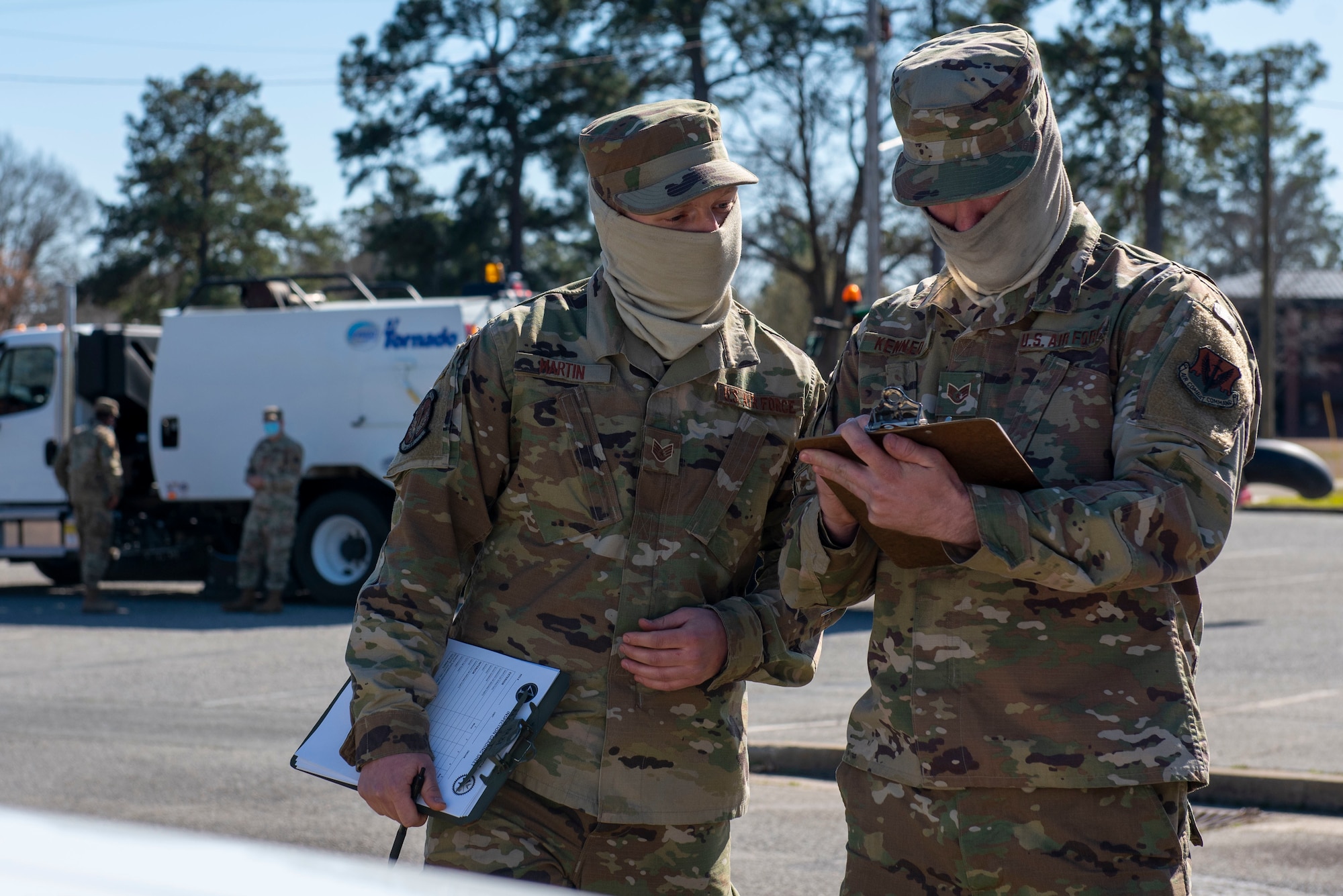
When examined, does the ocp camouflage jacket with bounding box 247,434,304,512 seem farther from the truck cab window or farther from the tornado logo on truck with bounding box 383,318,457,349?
the truck cab window

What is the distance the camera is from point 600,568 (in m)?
2.52

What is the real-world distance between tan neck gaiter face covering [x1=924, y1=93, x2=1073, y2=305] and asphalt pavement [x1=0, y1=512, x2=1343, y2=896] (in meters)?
2.89

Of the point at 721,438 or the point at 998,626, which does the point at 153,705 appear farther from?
the point at 998,626

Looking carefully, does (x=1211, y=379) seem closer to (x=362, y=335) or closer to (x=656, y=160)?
(x=656, y=160)

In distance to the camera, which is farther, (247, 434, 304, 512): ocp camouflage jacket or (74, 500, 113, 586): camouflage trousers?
(74, 500, 113, 586): camouflage trousers

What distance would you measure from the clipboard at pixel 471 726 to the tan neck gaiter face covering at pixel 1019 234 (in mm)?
987

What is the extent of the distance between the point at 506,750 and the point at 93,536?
11.5 m

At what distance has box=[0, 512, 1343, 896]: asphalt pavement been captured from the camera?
505 cm

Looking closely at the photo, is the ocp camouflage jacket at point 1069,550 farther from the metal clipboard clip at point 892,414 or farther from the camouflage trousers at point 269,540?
the camouflage trousers at point 269,540

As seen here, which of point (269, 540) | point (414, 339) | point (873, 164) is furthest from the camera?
point (873, 164)

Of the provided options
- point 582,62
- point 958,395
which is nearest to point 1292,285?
point 582,62

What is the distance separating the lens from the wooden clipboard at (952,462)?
1884 mm

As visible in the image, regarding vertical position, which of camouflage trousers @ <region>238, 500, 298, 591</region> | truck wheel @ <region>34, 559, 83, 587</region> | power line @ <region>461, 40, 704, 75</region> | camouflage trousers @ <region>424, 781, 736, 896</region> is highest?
power line @ <region>461, 40, 704, 75</region>

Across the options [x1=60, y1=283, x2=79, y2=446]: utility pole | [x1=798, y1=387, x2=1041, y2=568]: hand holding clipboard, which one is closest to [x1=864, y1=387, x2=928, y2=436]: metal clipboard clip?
[x1=798, y1=387, x2=1041, y2=568]: hand holding clipboard
